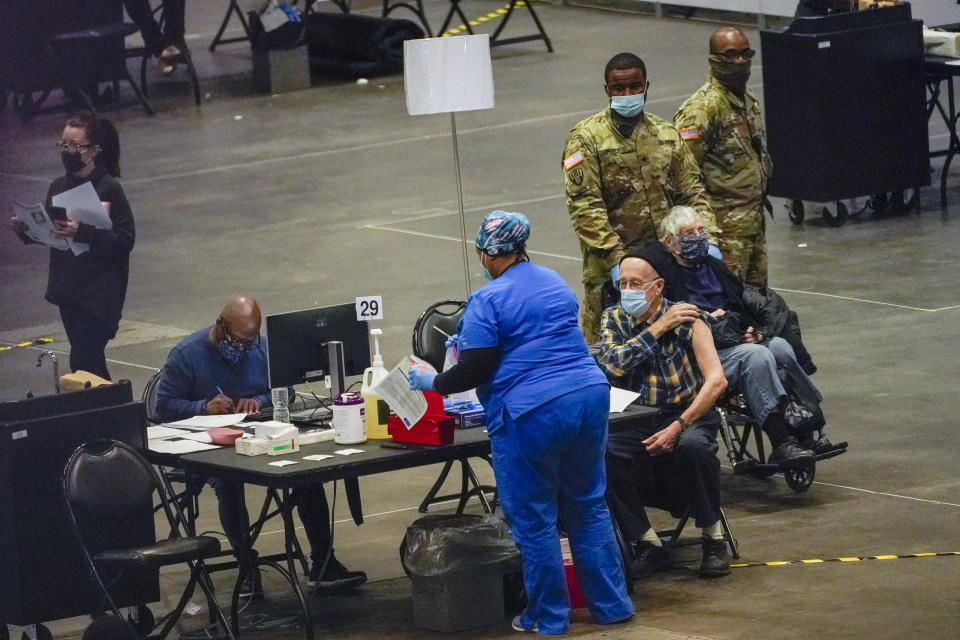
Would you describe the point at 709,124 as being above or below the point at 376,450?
above

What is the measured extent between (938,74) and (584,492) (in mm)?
9425

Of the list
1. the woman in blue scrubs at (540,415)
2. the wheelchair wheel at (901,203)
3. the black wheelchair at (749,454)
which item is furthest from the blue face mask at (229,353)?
the wheelchair wheel at (901,203)

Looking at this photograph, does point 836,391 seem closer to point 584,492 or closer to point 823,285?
point 823,285

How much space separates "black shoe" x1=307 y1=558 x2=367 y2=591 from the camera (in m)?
8.20

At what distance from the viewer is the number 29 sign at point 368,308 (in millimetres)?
8164

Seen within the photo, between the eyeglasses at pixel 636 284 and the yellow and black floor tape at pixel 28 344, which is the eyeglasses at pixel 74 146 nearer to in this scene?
the eyeglasses at pixel 636 284

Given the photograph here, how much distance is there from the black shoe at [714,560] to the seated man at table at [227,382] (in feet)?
5.14

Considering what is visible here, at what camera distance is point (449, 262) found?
48.7 feet

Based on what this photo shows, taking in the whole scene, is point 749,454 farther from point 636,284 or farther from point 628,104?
point 628,104

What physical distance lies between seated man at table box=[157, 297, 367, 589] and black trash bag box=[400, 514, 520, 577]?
69 centimetres

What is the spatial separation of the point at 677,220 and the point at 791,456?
1.26 m

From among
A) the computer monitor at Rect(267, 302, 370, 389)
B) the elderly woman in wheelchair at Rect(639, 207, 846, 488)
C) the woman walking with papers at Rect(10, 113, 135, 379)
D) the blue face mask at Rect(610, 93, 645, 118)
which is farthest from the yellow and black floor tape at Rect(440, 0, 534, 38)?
the computer monitor at Rect(267, 302, 370, 389)

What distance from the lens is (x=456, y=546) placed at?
296 inches

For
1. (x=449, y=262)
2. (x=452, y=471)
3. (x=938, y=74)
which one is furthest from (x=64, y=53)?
(x=452, y=471)
